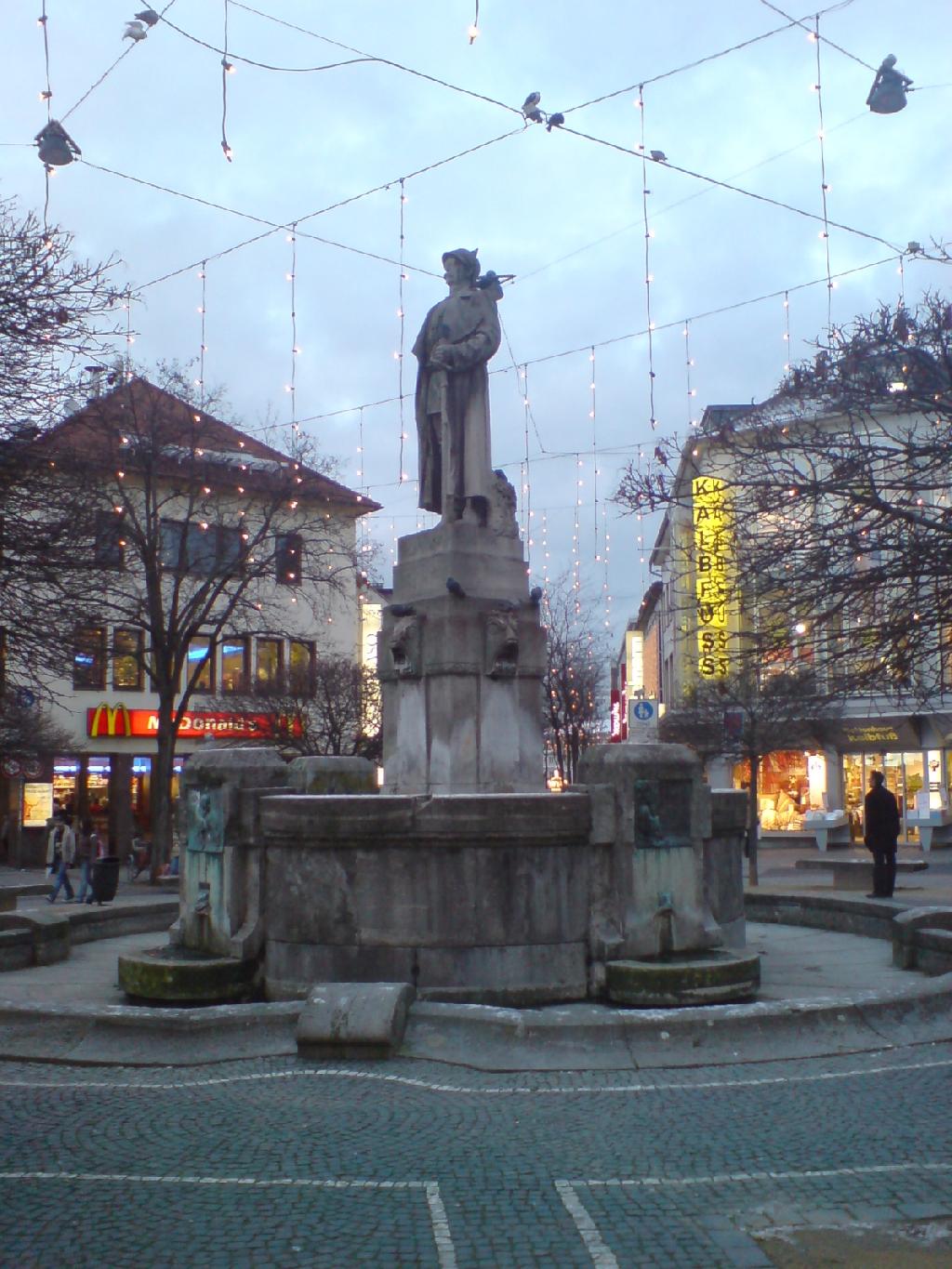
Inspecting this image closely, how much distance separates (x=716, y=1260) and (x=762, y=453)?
10976 millimetres

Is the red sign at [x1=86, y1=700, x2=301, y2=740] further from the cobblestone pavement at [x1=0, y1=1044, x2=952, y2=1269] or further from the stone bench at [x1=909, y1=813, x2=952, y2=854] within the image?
the cobblestone pavement at [x1=0, y1=1044, x2=952, y2=1269]

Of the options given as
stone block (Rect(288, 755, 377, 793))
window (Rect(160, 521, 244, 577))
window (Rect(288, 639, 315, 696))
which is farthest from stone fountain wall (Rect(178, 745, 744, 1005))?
window (Rect(288, 639, 315, 696))

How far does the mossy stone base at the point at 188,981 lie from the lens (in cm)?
1023

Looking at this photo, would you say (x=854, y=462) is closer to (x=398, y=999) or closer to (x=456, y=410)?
(x=456, y=410)

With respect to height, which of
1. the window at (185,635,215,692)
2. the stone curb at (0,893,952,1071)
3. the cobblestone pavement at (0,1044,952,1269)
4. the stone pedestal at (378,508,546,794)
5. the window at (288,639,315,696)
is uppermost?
the window at (185,635,215,692)

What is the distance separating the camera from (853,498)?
13805 millimetres

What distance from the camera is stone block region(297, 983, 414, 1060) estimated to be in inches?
340

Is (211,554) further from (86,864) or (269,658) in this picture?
(269,658)

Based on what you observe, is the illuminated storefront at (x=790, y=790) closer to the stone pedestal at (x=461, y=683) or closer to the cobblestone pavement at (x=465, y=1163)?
the stone pedestal at (x=461, y=683)

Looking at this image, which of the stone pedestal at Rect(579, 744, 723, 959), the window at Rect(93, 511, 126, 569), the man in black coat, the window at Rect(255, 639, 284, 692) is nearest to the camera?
the stone pedestal at Rect(579, 744, 723, 959)

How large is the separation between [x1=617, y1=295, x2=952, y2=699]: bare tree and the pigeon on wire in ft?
12.3

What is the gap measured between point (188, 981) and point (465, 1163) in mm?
4468

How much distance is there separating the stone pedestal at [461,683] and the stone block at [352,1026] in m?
3.44

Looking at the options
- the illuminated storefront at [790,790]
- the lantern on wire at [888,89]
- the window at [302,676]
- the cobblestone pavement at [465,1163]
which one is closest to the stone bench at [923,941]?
the cobblestone pavement at [465,1163]
